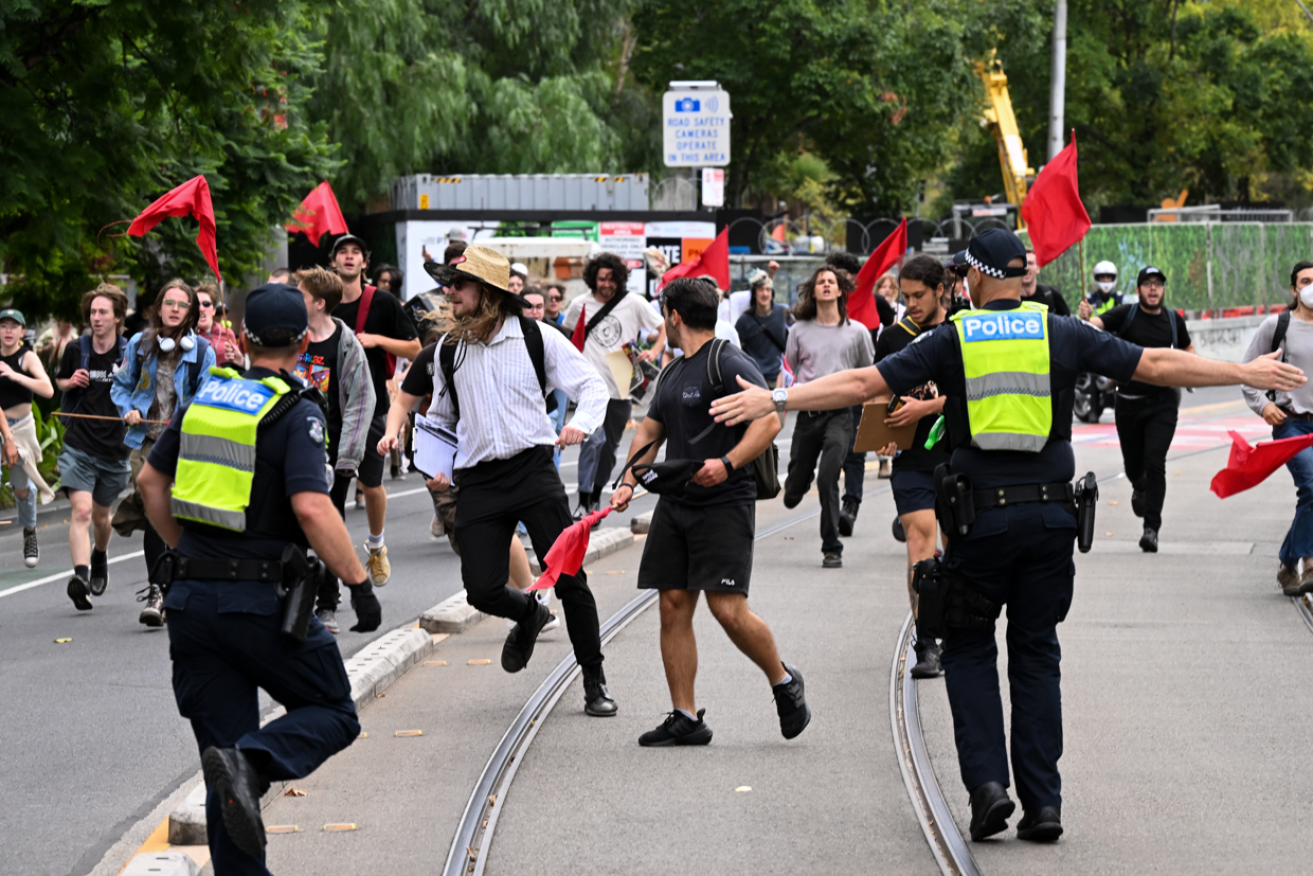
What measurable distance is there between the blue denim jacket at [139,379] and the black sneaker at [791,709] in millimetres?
4111

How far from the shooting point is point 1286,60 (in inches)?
1778

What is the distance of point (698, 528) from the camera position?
255 inches

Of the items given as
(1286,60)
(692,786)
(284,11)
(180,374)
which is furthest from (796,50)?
(692,786)

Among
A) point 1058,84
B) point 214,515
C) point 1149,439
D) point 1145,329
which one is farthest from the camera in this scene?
point 1058,84

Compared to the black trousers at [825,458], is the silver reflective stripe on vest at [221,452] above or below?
above

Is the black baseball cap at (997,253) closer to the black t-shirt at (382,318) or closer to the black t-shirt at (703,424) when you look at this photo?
the black t-shirt at (703,424)

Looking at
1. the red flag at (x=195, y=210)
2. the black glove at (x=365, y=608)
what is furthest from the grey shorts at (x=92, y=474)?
the black glove at (x=365, y=608)

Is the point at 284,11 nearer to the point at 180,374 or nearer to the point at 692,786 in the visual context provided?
the point at 180,374

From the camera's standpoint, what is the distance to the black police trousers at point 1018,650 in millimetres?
5258

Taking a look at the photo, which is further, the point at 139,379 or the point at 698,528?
the point at 139,379

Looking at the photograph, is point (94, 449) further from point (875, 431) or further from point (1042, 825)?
point (1042, 825)

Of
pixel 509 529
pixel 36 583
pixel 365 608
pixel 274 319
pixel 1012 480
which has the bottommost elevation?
pixel 36 583

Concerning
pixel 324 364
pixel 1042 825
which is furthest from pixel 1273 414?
pixel 324 364

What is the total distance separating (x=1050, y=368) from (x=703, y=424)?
1.62 m
